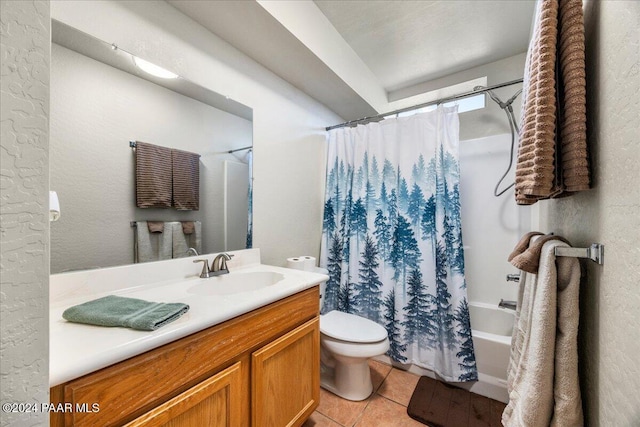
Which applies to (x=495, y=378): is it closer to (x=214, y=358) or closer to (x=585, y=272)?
(x=585, y=272)

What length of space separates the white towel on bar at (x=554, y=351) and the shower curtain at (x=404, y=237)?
3.47 feet

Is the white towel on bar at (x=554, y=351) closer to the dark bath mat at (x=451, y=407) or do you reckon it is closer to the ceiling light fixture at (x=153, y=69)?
the dark bath mat at (x=451, y=407)

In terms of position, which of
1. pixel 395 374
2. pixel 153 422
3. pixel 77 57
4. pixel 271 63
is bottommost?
pixel 395 374

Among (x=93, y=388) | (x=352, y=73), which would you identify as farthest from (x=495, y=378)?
(x=352, y=73)

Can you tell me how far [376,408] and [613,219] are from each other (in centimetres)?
156

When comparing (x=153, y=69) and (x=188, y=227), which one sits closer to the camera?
(x=153, y=69)

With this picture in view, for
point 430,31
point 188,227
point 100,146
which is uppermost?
point 430,31

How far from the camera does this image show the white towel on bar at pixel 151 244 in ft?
3.73

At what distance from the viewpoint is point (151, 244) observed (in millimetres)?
1172

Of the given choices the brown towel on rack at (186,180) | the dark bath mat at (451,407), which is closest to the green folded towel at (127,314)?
the brown towel on rack at (186,180)

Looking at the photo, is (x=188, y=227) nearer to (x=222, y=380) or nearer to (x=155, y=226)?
(x=155, y=226)

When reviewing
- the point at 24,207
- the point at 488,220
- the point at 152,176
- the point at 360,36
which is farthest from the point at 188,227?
the point at 488,220

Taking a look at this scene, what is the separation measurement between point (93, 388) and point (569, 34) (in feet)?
4.86

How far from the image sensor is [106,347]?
0.59m
